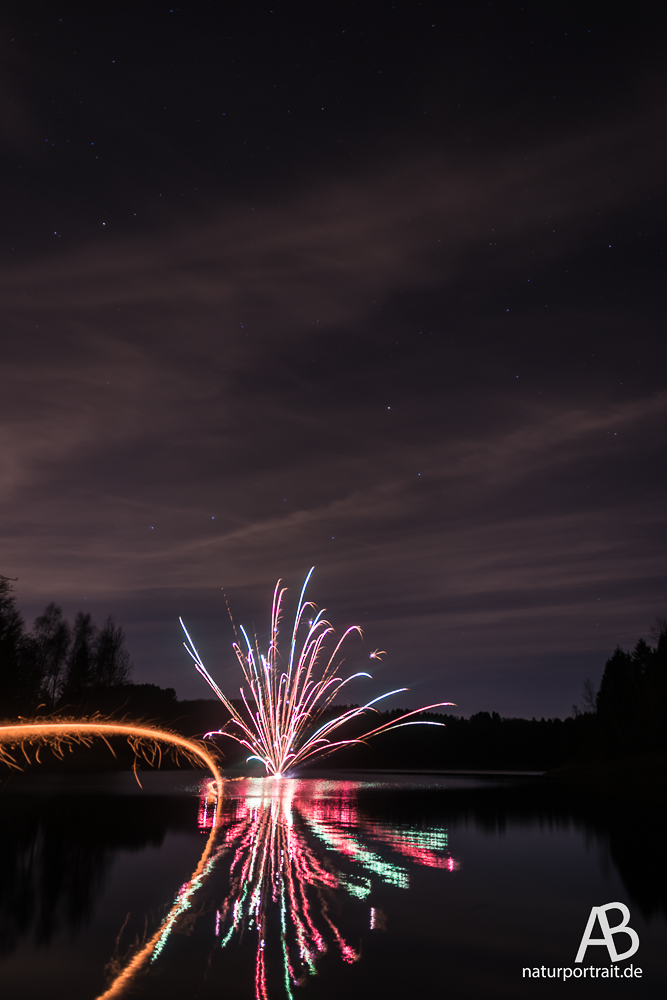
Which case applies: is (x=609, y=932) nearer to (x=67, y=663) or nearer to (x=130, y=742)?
(x=130, y=742)

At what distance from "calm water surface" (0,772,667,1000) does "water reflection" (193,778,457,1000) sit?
1.8 inches

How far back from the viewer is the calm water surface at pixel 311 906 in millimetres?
7375

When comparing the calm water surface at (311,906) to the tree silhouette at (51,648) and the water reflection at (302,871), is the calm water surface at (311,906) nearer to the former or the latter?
the water reflection at (302,871)

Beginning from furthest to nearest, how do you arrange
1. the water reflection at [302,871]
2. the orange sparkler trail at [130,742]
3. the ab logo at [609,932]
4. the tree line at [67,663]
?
the tree line at [67,663] < the ab logo at [609,932] < the water reflection at [302,871] < the orange sparkler trail at [130,742]

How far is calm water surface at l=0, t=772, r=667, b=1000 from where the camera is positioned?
24.2ft

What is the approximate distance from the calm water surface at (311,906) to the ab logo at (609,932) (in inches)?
5.0

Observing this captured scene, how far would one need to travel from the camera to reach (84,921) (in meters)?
9.71

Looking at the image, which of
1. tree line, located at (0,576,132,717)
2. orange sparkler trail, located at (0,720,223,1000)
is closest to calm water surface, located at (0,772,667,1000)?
orange sparkler trail, located at (0,720,223,1000)

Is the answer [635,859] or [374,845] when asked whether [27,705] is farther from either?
[635,859]

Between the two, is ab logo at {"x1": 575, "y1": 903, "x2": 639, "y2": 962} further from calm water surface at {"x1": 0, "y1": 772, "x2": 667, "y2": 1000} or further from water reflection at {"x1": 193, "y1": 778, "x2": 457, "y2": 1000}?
water reflection at {"x1": 193, "y1": 778, "x2": 457, "y2": 1000}

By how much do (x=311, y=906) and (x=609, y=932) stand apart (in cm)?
460

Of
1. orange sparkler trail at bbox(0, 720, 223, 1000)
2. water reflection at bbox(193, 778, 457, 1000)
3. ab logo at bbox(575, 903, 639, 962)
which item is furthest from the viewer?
ab logo at bbox(575, 903, 639, 962)

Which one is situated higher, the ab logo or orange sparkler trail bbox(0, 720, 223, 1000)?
orange sparkler trail bbox(0, 720, 223, 1000)

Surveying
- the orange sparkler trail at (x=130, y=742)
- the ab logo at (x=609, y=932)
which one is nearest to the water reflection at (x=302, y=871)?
the orange sparkler trail at (x=130, y=742)
